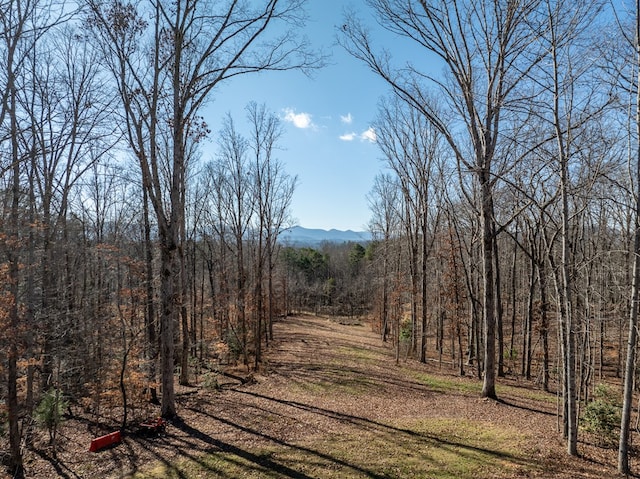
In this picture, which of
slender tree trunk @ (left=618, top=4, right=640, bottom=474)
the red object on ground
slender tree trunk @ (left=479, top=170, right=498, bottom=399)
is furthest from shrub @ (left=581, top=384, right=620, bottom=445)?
the red object on ground

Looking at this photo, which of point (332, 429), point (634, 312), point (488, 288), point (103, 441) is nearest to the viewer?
point (634, 312)

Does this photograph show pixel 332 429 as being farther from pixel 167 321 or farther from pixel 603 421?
pixel 603 421

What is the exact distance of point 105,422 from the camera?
8.82 m

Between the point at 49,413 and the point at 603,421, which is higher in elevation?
the point at 603,421

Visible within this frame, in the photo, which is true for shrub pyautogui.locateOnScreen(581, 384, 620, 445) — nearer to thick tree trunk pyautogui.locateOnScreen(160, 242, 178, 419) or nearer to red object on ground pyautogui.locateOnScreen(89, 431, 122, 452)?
thick tree trunk pyautogui.locateOnScreen(160, 242, 178, 419)

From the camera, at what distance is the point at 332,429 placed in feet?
23.1

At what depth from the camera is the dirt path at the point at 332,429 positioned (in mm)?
5566

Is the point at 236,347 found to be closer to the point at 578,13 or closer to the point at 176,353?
the point at 176,353

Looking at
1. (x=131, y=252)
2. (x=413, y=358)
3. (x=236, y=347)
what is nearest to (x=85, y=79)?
(x=131, y=252)

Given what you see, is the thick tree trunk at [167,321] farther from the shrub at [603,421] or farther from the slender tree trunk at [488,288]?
the shrub at [603,421]

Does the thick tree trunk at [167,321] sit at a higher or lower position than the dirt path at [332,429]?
higher

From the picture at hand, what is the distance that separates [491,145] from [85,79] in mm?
12685

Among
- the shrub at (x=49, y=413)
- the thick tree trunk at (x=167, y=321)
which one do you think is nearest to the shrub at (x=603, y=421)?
the thick tree trunk at (x=167, y=321)

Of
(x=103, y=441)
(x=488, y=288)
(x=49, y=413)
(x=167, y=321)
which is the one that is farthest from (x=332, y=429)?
(x=49, y=413)
